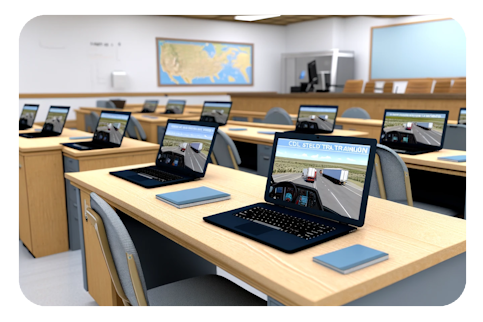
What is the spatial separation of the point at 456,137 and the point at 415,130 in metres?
1.56

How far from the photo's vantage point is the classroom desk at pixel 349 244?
3.13 feet

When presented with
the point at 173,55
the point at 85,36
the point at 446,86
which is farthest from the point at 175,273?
the point at 173,55

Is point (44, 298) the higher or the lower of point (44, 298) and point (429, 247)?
the lower

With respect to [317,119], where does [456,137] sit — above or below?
below

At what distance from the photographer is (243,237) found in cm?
124

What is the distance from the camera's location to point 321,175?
1.38 m

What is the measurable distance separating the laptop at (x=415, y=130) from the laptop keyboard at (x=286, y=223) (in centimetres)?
163

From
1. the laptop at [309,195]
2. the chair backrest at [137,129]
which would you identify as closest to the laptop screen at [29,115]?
the chair backrest at [137,129]

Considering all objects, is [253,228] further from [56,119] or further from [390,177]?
[56,119]

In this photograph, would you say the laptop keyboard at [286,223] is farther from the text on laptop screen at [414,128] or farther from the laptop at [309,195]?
the text on laptop screen at [414,128]

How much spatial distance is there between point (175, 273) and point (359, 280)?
143cm

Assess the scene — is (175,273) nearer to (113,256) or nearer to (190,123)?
(190,123)

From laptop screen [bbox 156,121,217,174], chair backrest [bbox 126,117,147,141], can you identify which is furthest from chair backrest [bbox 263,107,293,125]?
laptop screen [bbox 156,121,217,174]

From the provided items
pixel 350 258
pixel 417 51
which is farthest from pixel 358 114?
pixel 417 51
